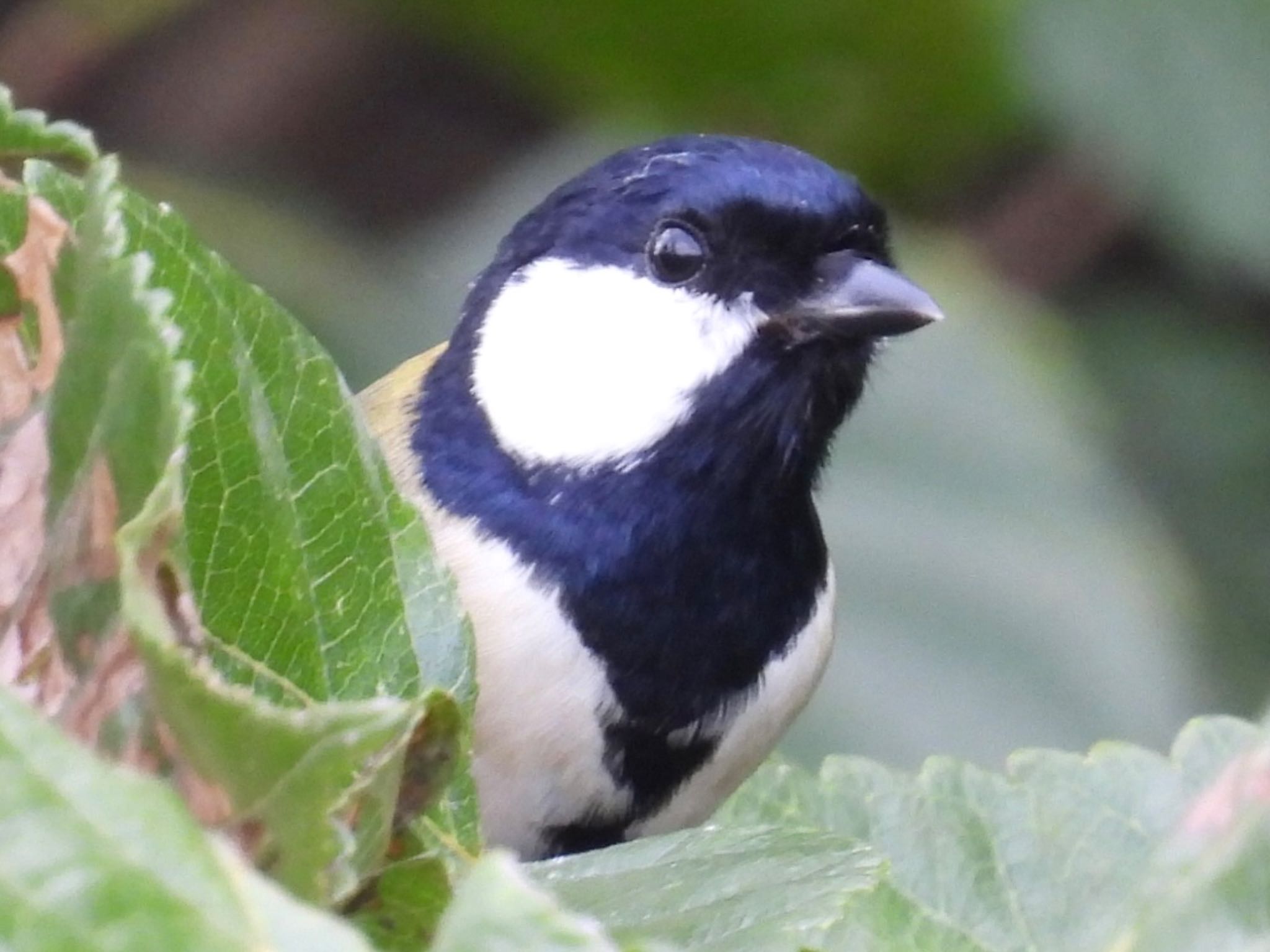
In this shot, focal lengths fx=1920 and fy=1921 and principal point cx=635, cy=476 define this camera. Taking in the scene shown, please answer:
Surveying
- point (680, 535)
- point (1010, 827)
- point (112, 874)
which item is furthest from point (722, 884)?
point (680, 535)

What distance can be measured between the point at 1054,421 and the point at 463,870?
1.48 metres

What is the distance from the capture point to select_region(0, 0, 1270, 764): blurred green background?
1.97m

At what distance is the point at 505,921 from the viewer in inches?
15.6

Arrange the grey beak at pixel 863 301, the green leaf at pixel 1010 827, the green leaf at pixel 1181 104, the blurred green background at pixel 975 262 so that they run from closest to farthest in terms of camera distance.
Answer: the green leaf at pixel 1010 827, the grey beak at pixel 863 301, the blurred green background at pixel 975 262, the green leaf at pixel 1181 104

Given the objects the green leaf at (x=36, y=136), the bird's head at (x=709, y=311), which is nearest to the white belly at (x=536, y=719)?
the bird's head at (x=709, y=311)

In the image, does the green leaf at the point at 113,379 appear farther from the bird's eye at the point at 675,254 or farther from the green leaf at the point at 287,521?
the bird's eye at the point at 675,254

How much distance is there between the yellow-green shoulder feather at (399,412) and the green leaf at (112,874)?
77cm

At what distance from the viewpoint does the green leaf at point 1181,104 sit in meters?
2.07

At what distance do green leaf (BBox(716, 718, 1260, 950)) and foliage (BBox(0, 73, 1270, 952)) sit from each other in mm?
43

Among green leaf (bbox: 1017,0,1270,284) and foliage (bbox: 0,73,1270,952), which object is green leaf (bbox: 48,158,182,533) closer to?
foliage (bbox: 0,73,1270,952)

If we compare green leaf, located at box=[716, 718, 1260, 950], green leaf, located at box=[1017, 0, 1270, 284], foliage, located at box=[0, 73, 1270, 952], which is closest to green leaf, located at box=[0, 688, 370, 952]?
foliage, located at box=[0, 73, 1270, 952]

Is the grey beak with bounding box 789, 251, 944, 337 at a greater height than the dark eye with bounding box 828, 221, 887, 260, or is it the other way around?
the dark eye with bounding box 828, 221, 887, 260

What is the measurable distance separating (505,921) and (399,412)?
3.23 ft

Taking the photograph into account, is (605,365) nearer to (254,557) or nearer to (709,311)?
(709,311)
